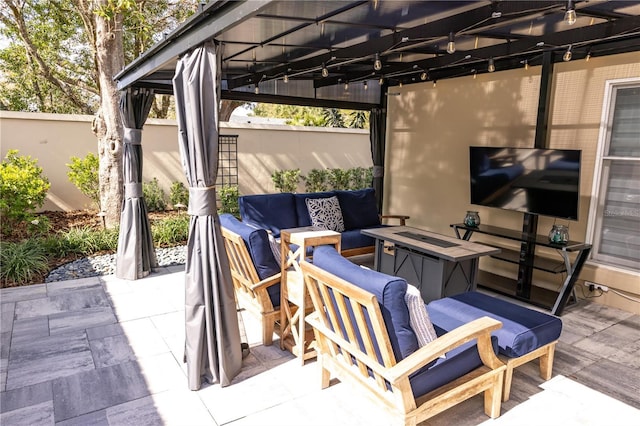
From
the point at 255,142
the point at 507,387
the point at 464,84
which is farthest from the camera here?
the point at 255,142

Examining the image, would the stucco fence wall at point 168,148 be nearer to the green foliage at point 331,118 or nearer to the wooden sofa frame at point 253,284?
the wooden sofa frame at point 253,284

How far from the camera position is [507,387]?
107 inches

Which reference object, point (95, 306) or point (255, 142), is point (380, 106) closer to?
point (255, 142)

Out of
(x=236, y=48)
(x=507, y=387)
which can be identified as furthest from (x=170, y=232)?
(x=507, y=387)

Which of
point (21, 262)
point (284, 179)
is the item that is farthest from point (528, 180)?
point (284, 179)

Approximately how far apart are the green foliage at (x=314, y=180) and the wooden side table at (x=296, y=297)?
7.22m

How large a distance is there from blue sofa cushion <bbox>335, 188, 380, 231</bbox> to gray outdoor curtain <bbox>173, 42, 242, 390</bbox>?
3378 mm

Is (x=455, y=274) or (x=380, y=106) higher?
(x=380, y=106)

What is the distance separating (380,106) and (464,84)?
63.1 inches

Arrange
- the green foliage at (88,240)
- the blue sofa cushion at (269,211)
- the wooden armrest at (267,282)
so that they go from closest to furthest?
the wooden armrest at (267,282), the blue sofa cushion at (269,211), the green foliage at (88,240)

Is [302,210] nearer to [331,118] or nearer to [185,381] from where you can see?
[185,381]

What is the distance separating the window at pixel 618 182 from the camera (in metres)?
4.21

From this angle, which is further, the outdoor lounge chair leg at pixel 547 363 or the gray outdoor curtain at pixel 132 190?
the gray outdoor curtain at pixel 132 190

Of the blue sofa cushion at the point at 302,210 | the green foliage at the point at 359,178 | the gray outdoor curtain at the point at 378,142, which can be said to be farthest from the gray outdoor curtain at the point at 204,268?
the green foliage at the point at 359,178
